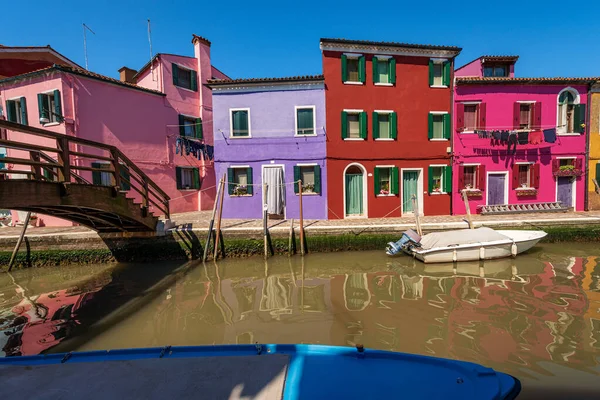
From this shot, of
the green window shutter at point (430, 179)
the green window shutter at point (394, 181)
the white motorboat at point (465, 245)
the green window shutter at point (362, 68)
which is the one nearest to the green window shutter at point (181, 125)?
the green window shutter at point (362, 68)

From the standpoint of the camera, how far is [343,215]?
14391mm

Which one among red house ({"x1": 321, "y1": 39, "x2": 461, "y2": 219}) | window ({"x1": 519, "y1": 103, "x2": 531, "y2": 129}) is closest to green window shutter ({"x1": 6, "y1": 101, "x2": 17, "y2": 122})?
red house ({"x1": 321, "y1": 39, "x2": 461, "y2": 219})

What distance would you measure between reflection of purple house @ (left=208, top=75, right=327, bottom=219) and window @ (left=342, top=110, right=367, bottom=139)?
118 centimetres

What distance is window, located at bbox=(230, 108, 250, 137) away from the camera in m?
14.3

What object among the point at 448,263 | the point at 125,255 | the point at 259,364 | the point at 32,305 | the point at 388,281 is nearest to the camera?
the point at 259,364

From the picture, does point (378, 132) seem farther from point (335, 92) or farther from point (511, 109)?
point (511, 109)

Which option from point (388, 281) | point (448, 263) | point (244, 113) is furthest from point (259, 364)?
point (244, 113)

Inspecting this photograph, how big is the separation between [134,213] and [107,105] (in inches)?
337

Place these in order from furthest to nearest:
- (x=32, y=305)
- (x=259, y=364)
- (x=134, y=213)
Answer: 1. (x=134, y=213)
2. (x=32, y=305)
3. (x=259, y=364)

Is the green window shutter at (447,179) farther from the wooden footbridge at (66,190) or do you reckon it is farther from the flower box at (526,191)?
the wooden footbridge at (66,190)

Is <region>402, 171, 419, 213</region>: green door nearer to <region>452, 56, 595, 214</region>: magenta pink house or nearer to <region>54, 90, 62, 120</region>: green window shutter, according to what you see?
<region>452, 56, 595, 214</region>: magenta pink house

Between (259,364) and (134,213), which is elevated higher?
(134,213)

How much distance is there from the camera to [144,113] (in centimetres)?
1528

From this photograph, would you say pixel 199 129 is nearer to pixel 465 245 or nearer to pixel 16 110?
pixel 16 110
